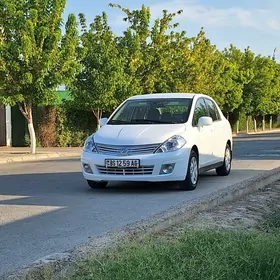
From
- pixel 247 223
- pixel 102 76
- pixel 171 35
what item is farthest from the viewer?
pixel 171 35

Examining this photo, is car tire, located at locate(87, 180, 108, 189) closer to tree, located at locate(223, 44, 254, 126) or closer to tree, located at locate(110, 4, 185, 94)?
tree, located at locate(110, 4, 185, 94)

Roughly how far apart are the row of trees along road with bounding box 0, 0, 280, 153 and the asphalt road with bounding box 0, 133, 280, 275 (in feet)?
28.0

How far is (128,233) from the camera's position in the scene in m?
5.55

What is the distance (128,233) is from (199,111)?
5596 mm

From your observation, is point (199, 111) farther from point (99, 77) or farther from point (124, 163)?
point (99, 77)

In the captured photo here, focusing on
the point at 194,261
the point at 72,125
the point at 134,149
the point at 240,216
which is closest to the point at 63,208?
the point at 134,149

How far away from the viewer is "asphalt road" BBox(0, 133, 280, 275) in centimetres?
580

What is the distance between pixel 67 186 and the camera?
430 inches

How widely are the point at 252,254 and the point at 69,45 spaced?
58.5ft

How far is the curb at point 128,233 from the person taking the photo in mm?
4273

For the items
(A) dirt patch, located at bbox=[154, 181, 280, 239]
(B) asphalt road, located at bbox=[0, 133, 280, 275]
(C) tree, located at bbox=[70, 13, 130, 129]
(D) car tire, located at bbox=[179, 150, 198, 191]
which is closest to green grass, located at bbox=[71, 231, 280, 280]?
(B) asphalt road, located at bbox=[0, 133, 280, 275]

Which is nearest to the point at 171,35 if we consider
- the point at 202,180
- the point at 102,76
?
the point at 102,76

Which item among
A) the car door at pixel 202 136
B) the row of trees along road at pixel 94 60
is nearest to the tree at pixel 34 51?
the row of trees along road at pixel 94 60

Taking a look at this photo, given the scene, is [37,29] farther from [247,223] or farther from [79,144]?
[247,223]
